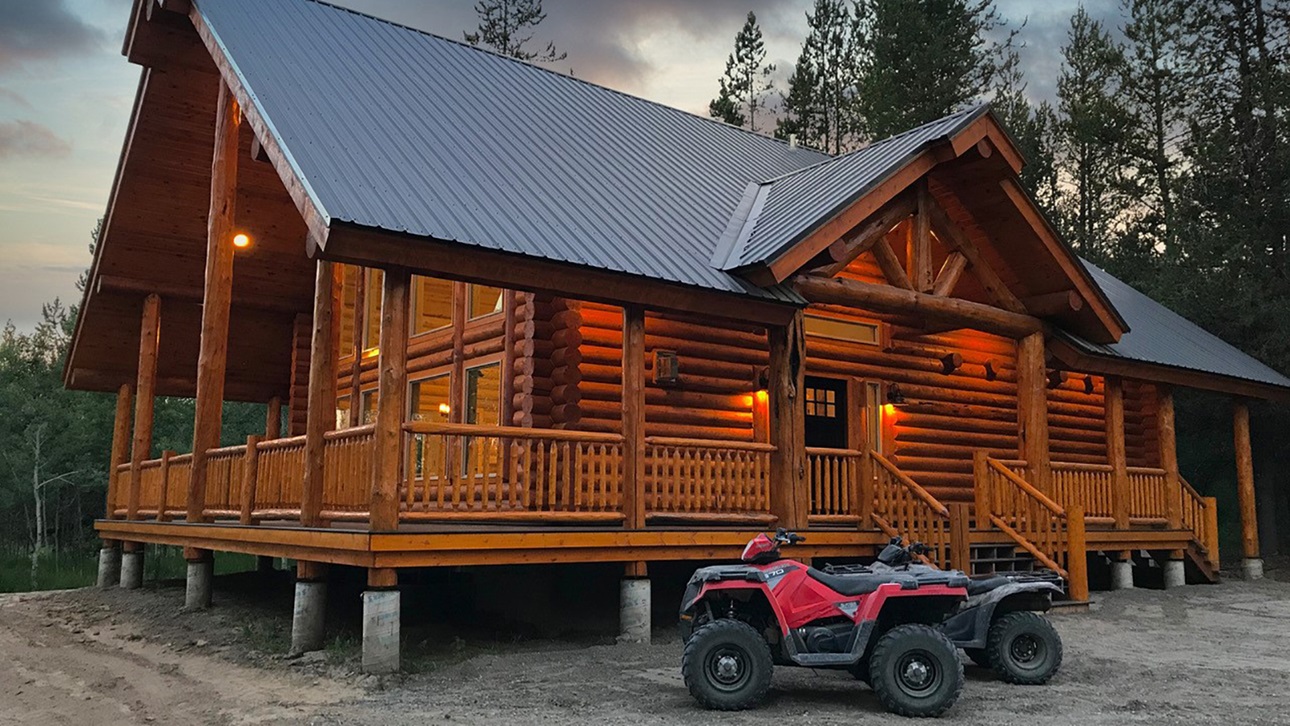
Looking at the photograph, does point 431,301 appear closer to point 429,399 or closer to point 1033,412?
point 429,399

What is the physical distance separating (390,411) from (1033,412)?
398 inches

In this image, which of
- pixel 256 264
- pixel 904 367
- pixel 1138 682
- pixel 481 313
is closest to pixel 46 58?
pixel 256 264

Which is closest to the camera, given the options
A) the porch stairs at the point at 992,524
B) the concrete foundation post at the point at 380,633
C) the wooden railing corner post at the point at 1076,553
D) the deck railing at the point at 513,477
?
the concrete foundation post at the point at 380,633

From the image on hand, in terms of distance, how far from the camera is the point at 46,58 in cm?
3250

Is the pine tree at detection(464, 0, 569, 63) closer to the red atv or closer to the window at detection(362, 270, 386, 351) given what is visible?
the window at detection(362, 270, 386, 351)

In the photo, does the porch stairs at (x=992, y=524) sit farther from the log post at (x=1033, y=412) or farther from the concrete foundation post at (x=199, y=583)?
the concrete foundation post at (x=199, y=583)

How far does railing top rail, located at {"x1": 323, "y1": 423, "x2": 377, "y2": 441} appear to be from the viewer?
1080 cm

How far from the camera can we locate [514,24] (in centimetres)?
4553

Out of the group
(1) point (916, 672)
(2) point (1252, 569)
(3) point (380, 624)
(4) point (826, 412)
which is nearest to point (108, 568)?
(3) point (380, 624)

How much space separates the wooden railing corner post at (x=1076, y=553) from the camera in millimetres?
14195

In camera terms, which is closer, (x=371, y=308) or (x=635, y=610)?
(x=635, y=610)

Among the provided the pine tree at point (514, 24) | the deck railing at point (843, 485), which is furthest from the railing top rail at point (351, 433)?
the pine tree at point (514, 24)

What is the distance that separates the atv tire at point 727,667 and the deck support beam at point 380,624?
3.15 m

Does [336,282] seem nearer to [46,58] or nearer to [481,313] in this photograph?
[481,313]
